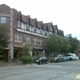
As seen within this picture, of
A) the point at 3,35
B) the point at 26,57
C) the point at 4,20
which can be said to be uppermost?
the point at 4,20

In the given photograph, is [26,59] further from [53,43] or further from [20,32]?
[53,43]

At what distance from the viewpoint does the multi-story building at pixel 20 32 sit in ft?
128

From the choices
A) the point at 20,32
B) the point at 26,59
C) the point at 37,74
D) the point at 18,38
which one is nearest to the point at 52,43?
the point at 20,32

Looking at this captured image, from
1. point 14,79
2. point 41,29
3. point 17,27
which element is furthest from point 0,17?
point 14,79

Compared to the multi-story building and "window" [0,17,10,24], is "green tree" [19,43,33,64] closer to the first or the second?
the multi-story building

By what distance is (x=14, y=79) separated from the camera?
13.4 meters

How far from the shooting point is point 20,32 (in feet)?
143

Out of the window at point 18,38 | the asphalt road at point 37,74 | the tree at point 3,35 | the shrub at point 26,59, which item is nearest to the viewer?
the asphalt road at point 37,74

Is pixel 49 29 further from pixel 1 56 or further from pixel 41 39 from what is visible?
pixel 1 56

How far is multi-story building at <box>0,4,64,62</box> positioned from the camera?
38969 mm

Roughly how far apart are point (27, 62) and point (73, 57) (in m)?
27.0

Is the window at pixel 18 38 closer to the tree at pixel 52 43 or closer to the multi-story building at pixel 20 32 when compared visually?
the multi-story building at pixel 20 32

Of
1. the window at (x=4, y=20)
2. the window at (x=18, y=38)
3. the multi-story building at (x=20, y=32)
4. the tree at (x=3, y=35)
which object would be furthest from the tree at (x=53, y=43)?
the tree at (x=3, y=35)

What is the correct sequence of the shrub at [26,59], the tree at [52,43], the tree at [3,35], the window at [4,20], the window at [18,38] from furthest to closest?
1. the tree at [52,43]
2. the window at [18,38]
3. the window at [4,20]
4. the shrub at [26,59]
5. the tree at [3,35]
